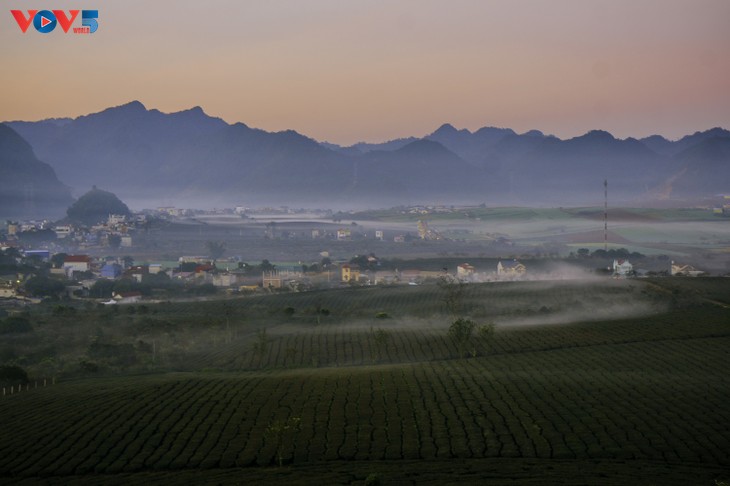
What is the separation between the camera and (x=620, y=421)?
117ft

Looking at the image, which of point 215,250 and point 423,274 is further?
point 215,250

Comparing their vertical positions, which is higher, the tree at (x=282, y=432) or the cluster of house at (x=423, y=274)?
the tree at (x=282, y=432)

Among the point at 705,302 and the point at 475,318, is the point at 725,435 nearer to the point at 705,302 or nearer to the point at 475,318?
the point at 475,318

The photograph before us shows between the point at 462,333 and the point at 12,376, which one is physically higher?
the point at 462,333

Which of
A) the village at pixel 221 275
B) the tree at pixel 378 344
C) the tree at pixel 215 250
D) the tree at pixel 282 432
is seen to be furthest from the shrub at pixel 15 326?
the tree at pixel 215 250

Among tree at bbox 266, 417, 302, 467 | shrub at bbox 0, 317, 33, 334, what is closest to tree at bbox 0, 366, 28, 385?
shrub at bbox 0, 317, 33, 334

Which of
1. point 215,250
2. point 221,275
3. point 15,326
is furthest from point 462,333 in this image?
point 215,250

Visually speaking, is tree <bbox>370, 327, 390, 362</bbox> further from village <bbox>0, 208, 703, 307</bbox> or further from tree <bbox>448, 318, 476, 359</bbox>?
village <bbox>0, 208, 703, 307</bbox>

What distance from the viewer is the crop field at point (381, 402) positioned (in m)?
30.2

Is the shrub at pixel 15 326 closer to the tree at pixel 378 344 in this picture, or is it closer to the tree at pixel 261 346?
the tree at pixel 261 346

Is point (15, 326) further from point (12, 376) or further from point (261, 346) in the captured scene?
point (261, 346)

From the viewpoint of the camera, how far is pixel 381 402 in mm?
39125

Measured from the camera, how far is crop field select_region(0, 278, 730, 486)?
98.9 ft

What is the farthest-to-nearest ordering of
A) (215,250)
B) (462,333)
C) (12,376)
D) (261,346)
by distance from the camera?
(215,250) → (261,346) → (462,333) → (12,376)
